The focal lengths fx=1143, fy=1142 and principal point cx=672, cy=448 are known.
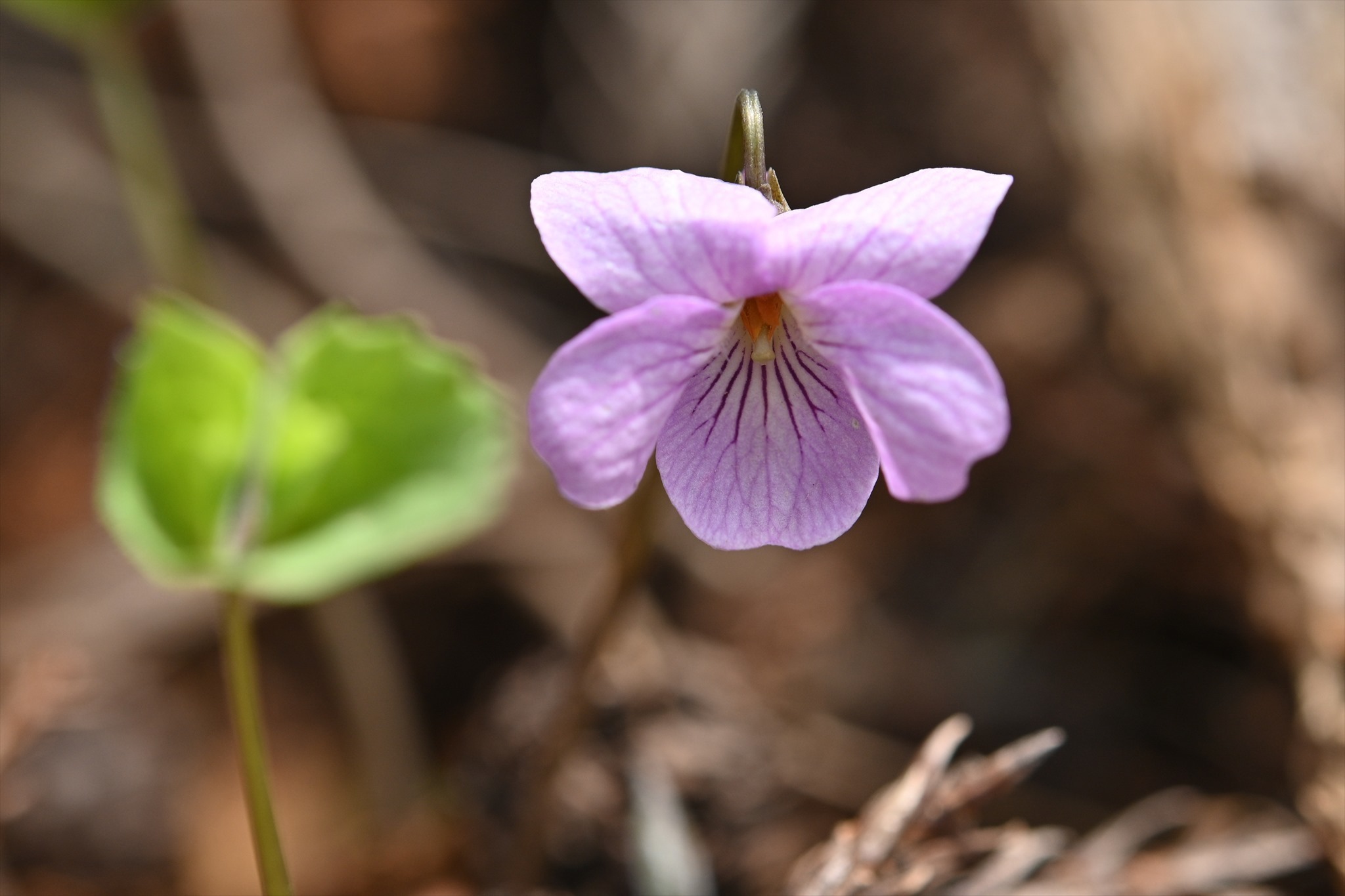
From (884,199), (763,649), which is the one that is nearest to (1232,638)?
(763,649)

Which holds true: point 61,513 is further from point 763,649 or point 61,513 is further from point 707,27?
point 707,27

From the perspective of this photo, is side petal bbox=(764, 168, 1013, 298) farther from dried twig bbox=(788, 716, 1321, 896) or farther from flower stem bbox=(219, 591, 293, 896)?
flower stem bbox=(219, 591, 293, 896)

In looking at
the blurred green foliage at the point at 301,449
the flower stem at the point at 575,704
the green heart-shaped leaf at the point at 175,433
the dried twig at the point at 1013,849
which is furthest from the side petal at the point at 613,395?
the green heart-shaped leaf at the point at 175,433

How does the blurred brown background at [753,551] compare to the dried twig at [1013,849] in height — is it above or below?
above

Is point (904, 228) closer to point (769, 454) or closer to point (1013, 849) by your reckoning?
point (769, 454)

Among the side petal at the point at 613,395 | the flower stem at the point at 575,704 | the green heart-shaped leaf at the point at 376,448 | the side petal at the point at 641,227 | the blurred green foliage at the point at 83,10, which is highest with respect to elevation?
the blurred green foliage at the point at 83,10

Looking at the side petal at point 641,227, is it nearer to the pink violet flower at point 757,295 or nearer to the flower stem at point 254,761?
the pink violet flower at point 757,295
